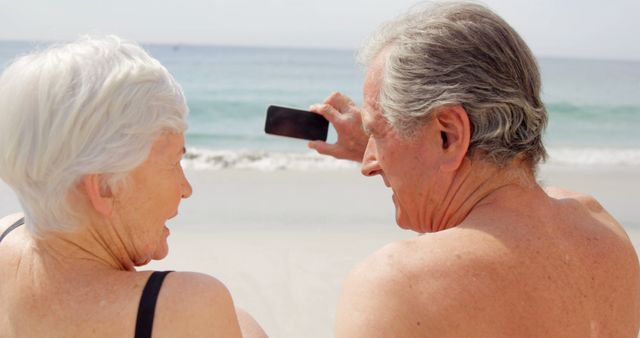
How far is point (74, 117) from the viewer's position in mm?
1756

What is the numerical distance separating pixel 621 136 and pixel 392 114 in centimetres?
1508

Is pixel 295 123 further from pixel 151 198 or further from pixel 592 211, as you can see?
pixel 592 211

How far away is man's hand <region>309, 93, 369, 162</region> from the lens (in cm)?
297

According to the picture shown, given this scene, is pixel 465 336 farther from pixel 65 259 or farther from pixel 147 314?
pixel 65 259

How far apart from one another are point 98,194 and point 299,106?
64.3 feet

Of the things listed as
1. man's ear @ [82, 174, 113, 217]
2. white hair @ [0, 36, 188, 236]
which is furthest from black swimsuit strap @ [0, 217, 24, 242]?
man's ear @ [82, 174, 113, 217]

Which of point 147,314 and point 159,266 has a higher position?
point 147,314

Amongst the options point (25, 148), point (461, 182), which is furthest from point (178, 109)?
point (461, 182)

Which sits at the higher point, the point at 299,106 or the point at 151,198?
the point at 151,198

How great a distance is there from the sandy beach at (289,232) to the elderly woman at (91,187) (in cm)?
267

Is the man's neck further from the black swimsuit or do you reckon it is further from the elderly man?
the black swimsuit

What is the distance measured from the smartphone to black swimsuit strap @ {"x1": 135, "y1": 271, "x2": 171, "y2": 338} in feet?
3.47

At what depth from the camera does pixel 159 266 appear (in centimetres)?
555

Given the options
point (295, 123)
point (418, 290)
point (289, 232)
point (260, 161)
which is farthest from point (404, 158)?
point (260, 161)
